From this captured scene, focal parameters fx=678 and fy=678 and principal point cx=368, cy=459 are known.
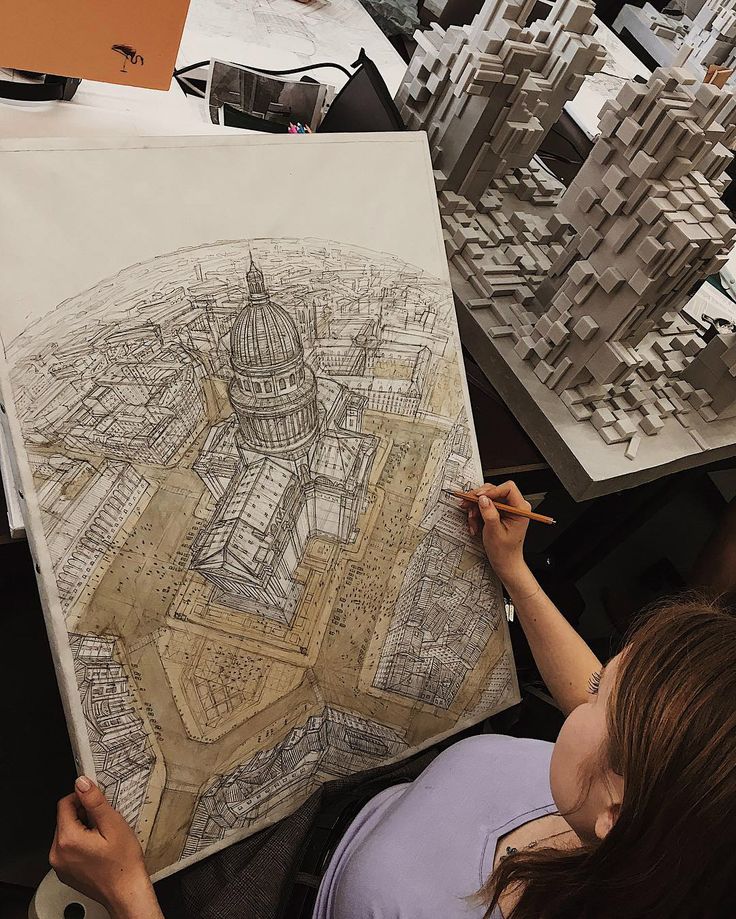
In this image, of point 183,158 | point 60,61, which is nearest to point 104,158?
point 183,158

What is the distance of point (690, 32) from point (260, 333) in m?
2.04

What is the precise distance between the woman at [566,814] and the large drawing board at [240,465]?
56 millimetres

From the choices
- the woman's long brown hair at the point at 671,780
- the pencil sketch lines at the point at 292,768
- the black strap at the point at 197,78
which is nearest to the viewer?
the woman's long brown hair at the point at 671,780

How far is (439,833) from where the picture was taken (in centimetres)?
77

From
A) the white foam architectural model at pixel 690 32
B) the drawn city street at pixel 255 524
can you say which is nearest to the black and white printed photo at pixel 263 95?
the drawn city street at pixel 255 524

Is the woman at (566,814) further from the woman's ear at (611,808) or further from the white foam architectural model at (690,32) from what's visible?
the white foam architectural model at (690,32)

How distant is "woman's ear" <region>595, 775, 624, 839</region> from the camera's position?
1.91ft

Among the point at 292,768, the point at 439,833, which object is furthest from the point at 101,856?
the point at 439,833

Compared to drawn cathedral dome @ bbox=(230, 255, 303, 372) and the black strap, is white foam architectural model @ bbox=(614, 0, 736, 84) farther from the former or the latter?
drawn cathedral dome @ bbox=(230, 255, 303, 372)

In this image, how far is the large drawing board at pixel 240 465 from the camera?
0.67 meters

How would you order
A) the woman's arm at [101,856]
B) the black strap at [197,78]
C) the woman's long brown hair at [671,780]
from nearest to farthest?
the woman's long brown hair at [671,780] < the woman's arm at [101,856] < the black strap at [197,78]

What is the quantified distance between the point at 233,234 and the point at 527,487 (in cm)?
70

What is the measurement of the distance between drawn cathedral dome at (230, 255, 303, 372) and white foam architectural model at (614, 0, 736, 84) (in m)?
0.98

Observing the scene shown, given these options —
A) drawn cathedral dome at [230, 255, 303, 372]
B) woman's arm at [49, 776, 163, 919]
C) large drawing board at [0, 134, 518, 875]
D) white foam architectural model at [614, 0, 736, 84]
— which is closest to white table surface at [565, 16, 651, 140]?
white foam architectural model at [614, 0, 736, 84]
